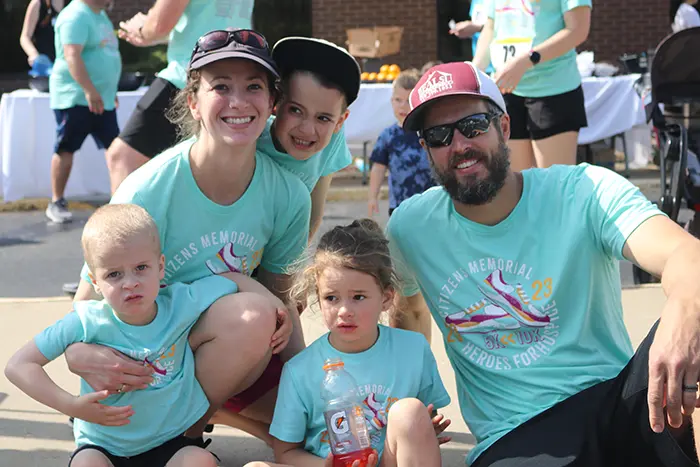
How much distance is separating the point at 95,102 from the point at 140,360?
5.33 metres

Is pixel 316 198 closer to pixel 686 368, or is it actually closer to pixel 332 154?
pixel 332 154

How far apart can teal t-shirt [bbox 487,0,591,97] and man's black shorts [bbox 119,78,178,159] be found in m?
1.76

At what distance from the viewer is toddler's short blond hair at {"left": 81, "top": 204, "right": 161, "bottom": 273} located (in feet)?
8.66

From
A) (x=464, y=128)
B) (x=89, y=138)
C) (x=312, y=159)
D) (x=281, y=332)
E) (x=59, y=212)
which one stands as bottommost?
(x=59, y=212)

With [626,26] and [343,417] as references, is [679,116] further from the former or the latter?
[626,26]

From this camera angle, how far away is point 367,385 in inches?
107

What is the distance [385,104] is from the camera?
9609mm

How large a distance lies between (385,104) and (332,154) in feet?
20.2

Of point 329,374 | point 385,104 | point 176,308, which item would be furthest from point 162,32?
point 385,104

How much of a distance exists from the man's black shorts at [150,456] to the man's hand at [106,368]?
19 cm

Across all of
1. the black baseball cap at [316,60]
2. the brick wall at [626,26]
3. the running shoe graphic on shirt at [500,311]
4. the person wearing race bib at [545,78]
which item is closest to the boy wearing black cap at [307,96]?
the black baseball cap at [316,60]

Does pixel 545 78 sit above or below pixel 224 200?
above

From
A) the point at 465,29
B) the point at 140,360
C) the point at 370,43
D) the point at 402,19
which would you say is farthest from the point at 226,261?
the point at 402,19

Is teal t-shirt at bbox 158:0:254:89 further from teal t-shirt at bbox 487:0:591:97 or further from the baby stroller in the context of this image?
the baby stroller
